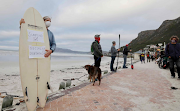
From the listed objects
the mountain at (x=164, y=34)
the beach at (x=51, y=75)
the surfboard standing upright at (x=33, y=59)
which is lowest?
the beach at (x=51, y=75)

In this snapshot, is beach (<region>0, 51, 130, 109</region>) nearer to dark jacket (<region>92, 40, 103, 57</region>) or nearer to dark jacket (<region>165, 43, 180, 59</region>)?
dark jacket (<region>92, 40, 103, 57</region>)

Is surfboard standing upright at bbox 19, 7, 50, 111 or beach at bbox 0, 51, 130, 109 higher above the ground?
surfboard standing upright at bbox 19, 7, 50, 111

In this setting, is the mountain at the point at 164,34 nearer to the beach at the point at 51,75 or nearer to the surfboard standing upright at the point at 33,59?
the beach at the point at 51,75

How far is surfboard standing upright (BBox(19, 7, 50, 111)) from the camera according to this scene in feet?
7.60

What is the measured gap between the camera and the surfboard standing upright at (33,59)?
232cm

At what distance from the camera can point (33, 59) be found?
2496 millimetres

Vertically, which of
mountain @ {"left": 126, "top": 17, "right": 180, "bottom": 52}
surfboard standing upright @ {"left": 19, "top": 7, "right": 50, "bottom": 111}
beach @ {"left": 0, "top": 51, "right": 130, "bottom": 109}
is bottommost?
beach @ {"left": 0, "top": 51, "right": 130, "bottom": 109}

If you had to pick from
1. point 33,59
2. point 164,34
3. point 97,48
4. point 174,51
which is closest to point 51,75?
point 97,48

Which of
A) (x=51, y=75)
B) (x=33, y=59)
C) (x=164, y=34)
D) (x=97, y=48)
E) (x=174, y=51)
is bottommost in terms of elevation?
(x=51, y=75)

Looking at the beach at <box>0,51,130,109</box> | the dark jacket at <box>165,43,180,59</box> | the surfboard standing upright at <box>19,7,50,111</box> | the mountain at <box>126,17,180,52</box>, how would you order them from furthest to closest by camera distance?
the mountain at <box>126,17,180,52</box> < the dark jacket at <box>165,43,180,59</box> < the beach at <box>0,51,130,109</box> < the surfboard standing upright at <box>19,7,50,111</box>

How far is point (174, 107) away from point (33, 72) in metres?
3.34

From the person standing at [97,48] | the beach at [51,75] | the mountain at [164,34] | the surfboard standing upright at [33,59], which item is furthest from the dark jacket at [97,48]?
the mountain at [164,34]

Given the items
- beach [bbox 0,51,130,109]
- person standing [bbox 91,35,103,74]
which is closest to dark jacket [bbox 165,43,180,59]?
person standing [bbox 91,35,103,74]

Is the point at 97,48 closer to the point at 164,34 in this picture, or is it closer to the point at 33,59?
the point at 33,59
